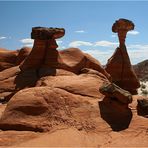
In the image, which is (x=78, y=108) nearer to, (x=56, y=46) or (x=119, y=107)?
(x=119, y=107)

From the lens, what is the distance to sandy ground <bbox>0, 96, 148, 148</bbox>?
26.6 ft

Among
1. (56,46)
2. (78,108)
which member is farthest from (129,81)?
(78,108)

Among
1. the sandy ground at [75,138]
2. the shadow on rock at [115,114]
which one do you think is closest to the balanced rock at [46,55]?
the shadow on rock at [115,114]

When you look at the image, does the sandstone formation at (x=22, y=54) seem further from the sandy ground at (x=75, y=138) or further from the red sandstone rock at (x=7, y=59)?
the sandy ground at (x=75, y=138)

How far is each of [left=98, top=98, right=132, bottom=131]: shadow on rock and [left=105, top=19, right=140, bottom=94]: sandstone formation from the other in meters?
9.72

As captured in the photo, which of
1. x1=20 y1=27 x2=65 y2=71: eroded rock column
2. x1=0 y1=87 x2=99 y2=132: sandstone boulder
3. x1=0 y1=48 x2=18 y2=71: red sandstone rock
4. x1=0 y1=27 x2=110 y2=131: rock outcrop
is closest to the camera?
x1=0 y1=87 x2=99 y2=132: sandstone boulder

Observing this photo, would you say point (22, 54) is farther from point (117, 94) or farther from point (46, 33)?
point (117, 94)

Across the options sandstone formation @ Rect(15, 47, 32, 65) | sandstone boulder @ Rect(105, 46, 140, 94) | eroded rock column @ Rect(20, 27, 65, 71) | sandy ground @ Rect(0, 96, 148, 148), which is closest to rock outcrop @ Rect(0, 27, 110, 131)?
eroded rock column @ Rect(20, 27, 65, 71)

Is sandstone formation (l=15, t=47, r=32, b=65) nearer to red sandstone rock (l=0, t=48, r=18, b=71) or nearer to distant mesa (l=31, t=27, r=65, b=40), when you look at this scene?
red sandstone rock (l=0, t=48, r=18, b=71)

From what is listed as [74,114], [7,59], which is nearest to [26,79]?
[7,59]

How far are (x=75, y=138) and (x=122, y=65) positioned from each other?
41.0 feet

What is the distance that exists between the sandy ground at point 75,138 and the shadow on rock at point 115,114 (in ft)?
1.01

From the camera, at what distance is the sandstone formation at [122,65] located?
65.8 feet

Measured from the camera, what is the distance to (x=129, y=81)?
20047 millimetres
